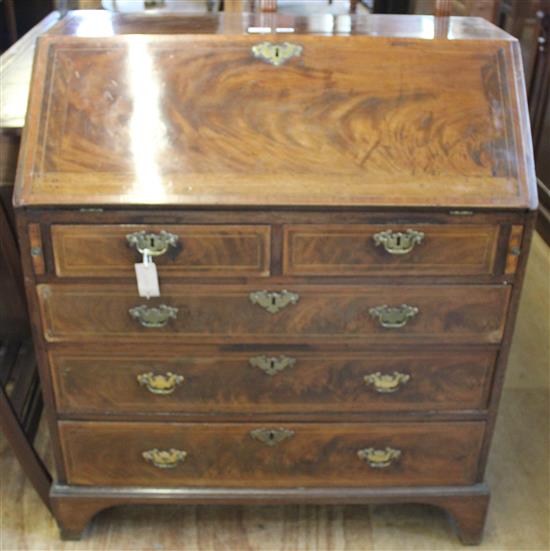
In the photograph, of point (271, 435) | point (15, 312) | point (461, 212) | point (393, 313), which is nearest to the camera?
point (461, 212)

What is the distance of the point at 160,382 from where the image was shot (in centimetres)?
152

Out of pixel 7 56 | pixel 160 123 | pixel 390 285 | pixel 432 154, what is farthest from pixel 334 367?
pixel 7 56

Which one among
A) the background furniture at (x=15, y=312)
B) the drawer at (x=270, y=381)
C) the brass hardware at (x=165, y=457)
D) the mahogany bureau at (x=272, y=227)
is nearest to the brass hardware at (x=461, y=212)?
the mahogany bureau at (x=272, y=227)

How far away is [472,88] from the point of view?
1.42m

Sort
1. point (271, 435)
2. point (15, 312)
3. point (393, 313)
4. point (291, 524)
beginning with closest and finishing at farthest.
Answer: point (393, 313) < point (271, 435) < point (291, 524) < point (15, 312)

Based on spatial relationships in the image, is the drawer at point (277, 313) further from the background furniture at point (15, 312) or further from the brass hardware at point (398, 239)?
the background furniture at point (15, 312)

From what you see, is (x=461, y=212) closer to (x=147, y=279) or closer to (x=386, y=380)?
(x=386, y=380)

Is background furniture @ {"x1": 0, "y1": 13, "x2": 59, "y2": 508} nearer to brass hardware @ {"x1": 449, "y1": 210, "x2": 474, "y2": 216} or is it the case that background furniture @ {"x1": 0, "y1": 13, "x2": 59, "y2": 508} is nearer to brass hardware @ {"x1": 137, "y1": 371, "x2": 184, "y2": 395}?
brass hardware @ {"x1": 137, "y1": 371, "x2": 184, "y2": 395}

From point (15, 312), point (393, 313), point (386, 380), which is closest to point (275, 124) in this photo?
point (393, 313)

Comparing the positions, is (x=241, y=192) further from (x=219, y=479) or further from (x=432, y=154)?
(x=219, y=479)

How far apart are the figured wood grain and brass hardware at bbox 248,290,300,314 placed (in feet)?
0.62

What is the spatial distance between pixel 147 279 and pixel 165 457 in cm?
46

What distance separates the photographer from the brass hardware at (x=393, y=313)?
1.43m

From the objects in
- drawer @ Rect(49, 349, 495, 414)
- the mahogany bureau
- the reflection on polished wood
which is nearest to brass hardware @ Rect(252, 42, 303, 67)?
the mahogany bureau
